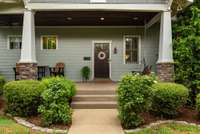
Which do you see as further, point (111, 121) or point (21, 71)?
point (21, 71)

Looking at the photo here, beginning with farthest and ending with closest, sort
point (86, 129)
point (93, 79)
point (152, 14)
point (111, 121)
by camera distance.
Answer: point (93, 79), point (152, 14), point (111, 121), point (86, 129)

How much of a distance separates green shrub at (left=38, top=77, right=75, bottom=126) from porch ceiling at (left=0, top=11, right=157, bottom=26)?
5404 mm

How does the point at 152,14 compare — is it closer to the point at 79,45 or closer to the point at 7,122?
the point at 79,45

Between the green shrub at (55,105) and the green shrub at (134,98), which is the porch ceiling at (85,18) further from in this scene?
the green shrub at (134,98)

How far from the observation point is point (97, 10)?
13.2 m

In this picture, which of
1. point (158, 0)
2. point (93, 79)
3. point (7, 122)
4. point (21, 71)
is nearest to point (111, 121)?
point (7, 122)

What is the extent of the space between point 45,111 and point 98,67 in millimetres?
8591

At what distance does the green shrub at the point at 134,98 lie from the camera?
875 cm

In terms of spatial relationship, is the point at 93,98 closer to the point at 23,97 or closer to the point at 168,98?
the point at 23,97

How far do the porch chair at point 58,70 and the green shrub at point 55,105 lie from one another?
6960 mm

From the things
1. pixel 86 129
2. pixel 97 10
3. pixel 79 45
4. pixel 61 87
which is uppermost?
pixel 97 10

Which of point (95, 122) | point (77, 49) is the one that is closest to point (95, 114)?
point (95, 122)

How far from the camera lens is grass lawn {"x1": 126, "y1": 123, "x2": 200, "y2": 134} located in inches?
330

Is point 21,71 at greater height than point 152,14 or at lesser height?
lesser
